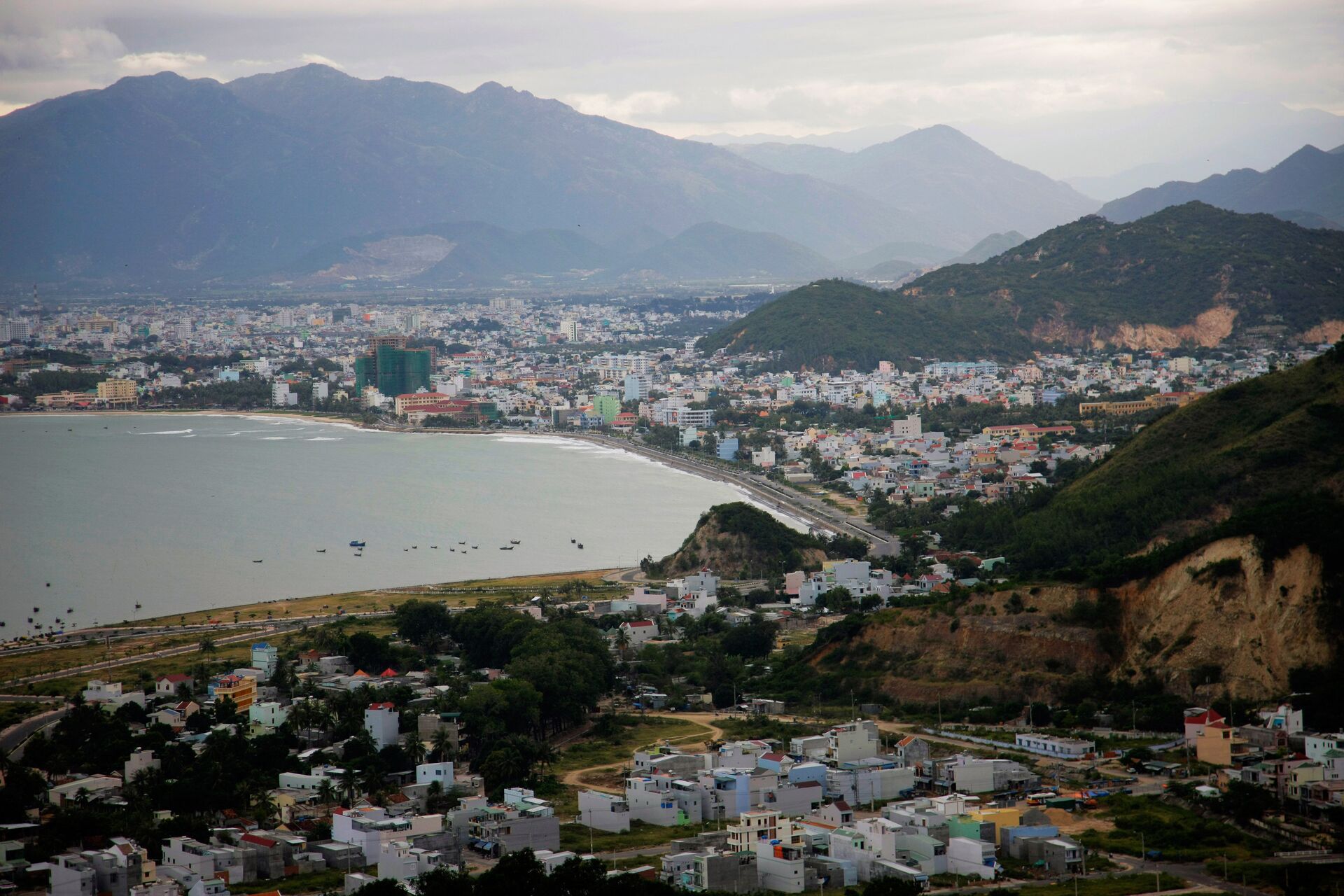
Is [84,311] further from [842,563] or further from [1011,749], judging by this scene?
[1011,749]

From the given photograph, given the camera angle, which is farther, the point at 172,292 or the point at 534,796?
the point at 172,292

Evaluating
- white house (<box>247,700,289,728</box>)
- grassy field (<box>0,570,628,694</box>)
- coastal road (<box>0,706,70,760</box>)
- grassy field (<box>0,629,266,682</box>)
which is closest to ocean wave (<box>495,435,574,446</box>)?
grassy field (<box>0,570,628,694</box>)

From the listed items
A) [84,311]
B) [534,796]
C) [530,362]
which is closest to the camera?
[534,796]

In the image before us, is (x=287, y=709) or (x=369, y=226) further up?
(x=369, y=226)

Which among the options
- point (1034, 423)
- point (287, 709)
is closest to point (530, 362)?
point (1034, 423)

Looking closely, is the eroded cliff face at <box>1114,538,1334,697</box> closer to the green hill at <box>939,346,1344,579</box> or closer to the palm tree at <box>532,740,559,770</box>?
the green hill at <box>939,346,1344,579</box>

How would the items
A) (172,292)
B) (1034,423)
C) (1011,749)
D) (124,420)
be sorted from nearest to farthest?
(1011,749) → (1034,423) → (124,420) → (172,292)

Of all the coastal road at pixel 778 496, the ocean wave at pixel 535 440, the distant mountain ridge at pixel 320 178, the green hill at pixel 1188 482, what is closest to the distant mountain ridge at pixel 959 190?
the distant mountain ridge at pixel 320 178
